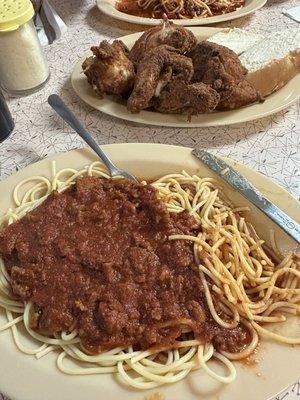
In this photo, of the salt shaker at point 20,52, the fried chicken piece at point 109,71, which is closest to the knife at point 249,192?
the fried chicken piece at point 109,71

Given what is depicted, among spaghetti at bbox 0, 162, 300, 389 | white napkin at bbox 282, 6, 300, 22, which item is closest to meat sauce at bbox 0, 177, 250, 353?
spaghetti at bbox 0, 162, 300, 389

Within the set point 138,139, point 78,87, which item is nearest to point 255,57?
point 138,139

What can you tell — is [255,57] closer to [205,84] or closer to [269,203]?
[205,84]

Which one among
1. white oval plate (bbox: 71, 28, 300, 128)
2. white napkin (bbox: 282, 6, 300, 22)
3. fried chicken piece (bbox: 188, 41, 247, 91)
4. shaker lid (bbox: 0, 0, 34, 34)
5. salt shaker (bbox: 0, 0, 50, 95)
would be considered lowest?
white napkin (bbox: 282, 6, 300, 22)

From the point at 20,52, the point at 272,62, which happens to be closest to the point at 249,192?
the point at 272,62

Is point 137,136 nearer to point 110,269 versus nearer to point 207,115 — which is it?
point 207,115

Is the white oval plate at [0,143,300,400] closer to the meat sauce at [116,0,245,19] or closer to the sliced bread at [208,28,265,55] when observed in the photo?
the sliced bread at [208,28,265,55]

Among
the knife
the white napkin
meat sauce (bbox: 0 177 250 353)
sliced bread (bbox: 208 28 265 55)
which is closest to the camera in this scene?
meat sauce (bbox: 0 177 250 353)
